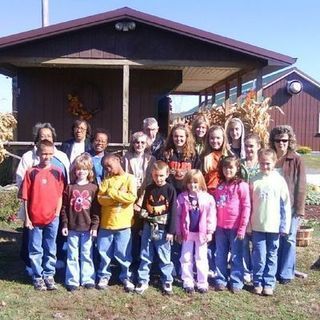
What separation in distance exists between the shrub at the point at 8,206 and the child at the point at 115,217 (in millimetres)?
4115

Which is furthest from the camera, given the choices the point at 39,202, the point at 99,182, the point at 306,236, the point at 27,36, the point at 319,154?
the point at 319,154

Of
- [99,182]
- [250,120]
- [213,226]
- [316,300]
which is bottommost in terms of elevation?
[316,300]

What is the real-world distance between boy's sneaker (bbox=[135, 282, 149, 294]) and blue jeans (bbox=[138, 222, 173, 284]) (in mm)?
32

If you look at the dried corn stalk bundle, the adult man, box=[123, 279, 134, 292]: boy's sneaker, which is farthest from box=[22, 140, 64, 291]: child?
the dried corn stalk bundle

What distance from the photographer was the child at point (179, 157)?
5.71 metres

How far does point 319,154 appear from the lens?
36.5 m

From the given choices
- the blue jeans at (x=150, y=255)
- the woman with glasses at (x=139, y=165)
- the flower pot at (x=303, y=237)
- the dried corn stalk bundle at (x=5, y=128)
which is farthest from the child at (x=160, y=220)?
the dried corn stalk bundle at (x=5, y=128)

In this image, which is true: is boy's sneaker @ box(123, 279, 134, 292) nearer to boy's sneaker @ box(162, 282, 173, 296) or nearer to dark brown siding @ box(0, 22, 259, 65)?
boy's sneaker @ box(162, 282, 173, 296)

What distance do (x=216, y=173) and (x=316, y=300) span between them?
5.43ft

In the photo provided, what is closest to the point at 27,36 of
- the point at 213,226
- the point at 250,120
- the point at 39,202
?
the point at 250,120

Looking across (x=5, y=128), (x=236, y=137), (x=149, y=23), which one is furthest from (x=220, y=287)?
(x=149, y=23)

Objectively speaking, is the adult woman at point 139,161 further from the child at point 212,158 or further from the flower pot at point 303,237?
the flower pot at point 303,237

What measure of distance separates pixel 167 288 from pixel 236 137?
182 cm

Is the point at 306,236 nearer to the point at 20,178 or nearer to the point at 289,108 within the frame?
the point at 20,178
